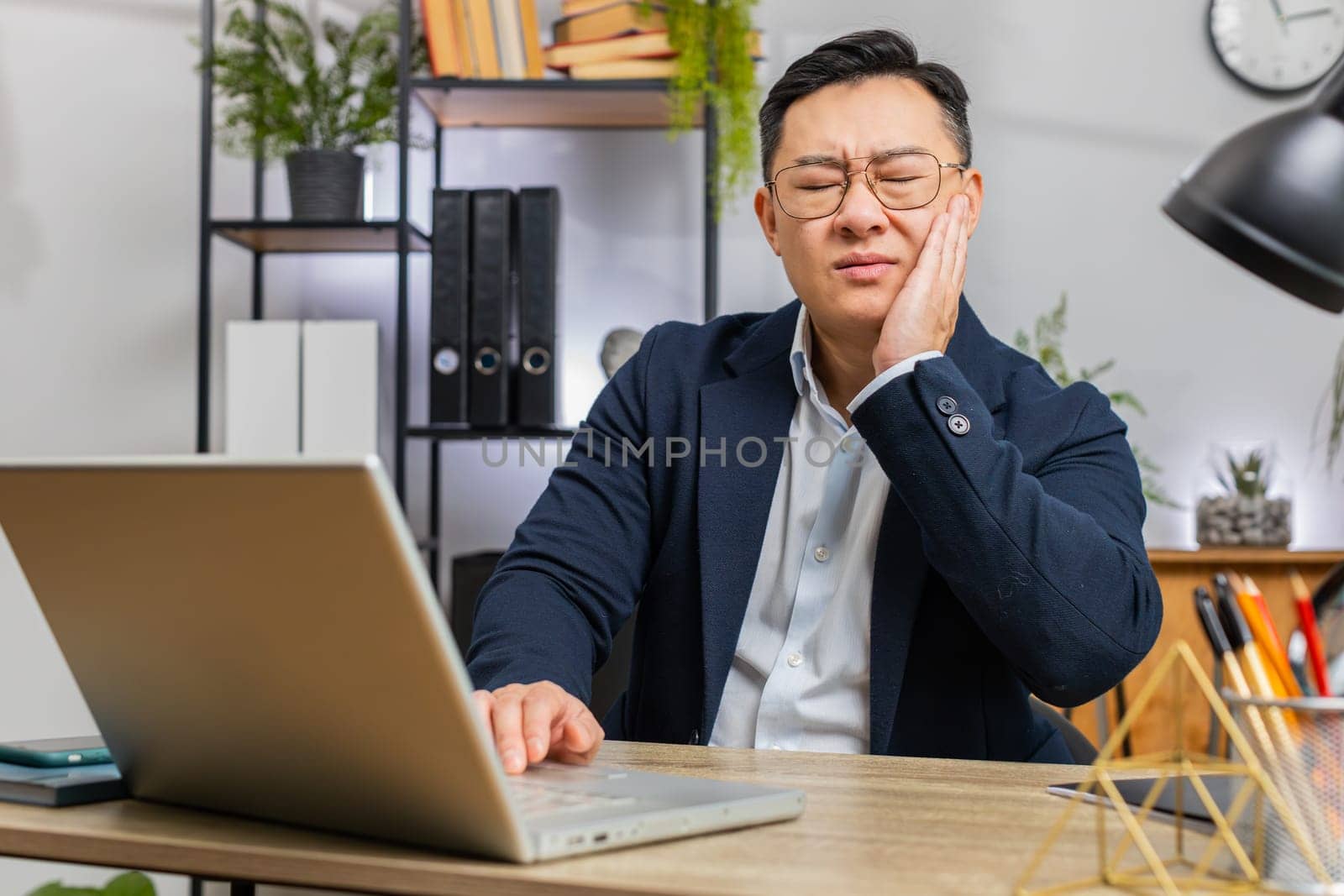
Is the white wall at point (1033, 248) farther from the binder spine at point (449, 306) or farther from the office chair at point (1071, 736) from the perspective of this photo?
the office chair at point (1071, 736)

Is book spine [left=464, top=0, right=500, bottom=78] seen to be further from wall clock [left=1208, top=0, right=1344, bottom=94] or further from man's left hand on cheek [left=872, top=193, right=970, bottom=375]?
wall clock [left=1208, top=0, right=1344, bottom=94]

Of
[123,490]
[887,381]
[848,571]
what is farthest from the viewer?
[848,571]

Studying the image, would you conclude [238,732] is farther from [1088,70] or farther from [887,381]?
[1088,70]

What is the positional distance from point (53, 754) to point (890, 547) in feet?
2.53

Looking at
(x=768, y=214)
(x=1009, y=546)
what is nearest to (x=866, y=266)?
(x=768, y=214)

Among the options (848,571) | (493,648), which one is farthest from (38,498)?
(848,571)

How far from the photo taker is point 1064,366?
2896mm

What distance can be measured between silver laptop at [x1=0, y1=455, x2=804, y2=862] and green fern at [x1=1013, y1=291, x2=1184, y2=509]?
7.45 feet

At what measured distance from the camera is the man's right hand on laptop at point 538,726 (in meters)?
0.84

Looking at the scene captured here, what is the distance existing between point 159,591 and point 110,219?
2098 millimetres

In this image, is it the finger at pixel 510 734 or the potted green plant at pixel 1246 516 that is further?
the potted green plant at pixel 1246 516

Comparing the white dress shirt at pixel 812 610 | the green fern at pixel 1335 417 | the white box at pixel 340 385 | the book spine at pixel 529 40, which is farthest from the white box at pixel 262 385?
the green fern at pixel 1335 417

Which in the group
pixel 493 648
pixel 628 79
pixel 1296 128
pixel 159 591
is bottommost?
pixel 493 648

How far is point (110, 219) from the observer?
249cm
